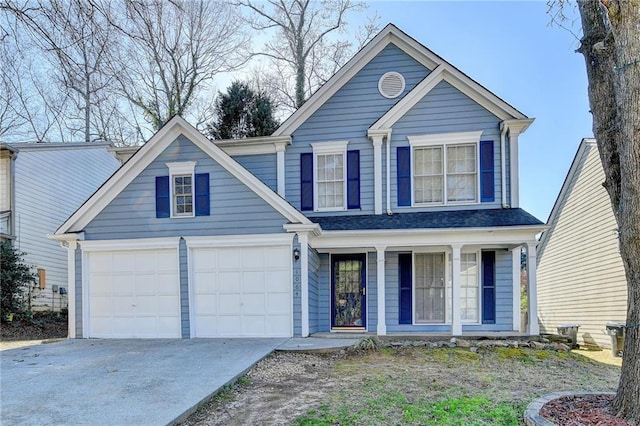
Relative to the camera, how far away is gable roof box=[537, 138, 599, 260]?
13.1 m

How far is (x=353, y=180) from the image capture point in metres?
11.4

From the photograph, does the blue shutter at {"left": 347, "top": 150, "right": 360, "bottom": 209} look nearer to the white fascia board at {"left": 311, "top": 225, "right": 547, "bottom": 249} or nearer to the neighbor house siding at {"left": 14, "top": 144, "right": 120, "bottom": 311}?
the white fascia board at {"left": 311, "top": 225, "right": 547, "bottom": 249}

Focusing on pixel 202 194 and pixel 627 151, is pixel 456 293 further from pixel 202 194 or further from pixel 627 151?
pixel 202 194

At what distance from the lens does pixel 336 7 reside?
21047mm

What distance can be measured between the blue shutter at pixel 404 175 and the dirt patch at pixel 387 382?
382cm

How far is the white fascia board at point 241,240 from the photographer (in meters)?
9.88

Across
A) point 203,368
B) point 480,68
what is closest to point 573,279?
point 480,68

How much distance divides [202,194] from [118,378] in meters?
5.00

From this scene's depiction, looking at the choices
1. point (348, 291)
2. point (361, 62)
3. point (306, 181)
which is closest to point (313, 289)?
point (348, 291)

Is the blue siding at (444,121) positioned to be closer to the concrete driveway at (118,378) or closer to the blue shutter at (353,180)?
the blue shutter at (353,180)

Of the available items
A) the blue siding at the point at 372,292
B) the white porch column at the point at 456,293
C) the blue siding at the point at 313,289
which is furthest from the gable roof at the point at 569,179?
the blue siding at the point at 313,289

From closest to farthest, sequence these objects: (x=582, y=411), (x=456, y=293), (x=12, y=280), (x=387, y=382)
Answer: (x=582, y=411)
(x=387, y=382)
(x=456, y=293)
(x=12, y=280)

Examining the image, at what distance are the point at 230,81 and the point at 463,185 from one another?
1277cm

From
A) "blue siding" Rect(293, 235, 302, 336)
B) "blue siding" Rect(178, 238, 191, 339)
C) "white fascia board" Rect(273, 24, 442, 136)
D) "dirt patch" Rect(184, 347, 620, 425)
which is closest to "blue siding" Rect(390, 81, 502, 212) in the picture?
"white fascia board" Rect(273, 24, 442, 136)
